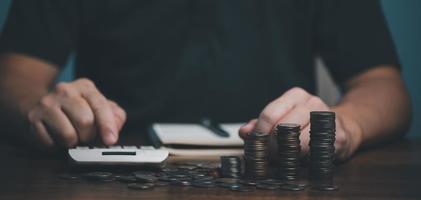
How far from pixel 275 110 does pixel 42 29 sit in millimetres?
855

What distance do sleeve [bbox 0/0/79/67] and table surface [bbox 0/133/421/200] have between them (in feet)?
1.75

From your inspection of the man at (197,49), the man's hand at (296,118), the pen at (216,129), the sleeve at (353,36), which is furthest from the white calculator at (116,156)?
the sleeve at (353,36)

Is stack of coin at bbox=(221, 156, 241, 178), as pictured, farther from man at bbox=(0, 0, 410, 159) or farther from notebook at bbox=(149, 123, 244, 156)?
man at bbox=(0, 0, 410, 159)

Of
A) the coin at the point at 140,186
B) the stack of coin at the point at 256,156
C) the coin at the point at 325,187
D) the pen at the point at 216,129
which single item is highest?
the pen at the point at 216,129

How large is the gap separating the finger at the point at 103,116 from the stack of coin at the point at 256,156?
0.25m

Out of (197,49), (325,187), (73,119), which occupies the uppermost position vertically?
(197,49)

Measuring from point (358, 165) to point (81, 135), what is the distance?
1.42 ft

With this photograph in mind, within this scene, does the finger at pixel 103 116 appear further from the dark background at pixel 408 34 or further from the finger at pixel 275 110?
the dark background at pixel 408 34

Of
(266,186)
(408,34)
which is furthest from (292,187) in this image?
(408,34)

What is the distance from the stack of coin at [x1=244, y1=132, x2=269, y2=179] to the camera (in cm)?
91

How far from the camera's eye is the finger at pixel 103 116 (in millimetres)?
1062

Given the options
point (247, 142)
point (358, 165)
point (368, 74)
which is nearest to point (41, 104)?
point (247, 142)

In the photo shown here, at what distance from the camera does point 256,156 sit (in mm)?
907

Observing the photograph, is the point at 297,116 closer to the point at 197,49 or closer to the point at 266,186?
the point at 266,186
